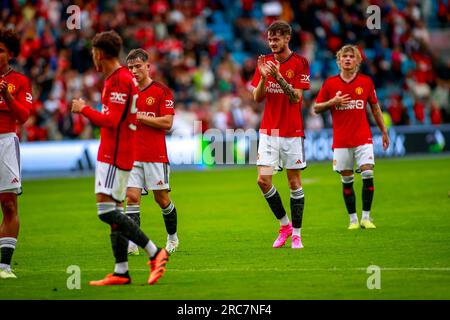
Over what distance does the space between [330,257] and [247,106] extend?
22.0m

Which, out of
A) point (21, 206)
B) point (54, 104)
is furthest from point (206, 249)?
point (54, 104)

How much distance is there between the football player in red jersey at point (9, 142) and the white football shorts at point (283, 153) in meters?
3.41

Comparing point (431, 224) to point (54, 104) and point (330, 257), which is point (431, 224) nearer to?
point (330, 257)

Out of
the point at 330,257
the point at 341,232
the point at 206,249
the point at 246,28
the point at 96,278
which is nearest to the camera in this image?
the point at 96,278

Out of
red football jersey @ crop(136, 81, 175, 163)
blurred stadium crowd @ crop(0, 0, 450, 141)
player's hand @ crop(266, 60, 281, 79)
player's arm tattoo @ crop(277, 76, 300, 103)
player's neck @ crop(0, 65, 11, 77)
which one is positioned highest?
blurred stadium crowd @ crop(0, 0, 450, 141)

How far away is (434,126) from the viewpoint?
33688 mm

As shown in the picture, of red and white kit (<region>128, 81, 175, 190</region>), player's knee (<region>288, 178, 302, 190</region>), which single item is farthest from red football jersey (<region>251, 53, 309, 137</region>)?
red and white kit (<region>128, 81, 175, 190</region>)

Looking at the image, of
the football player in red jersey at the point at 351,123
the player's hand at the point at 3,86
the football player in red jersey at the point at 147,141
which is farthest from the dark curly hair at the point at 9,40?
the football player in red jersey at the point at 351,123

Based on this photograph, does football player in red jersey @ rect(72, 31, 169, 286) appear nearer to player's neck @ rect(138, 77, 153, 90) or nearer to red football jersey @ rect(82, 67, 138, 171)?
red football jersey @ rect(82, 67, 138, 171)

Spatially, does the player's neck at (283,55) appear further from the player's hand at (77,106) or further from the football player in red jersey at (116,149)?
the player's hand at (77,106)

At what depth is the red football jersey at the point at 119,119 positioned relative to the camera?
32.7 ft

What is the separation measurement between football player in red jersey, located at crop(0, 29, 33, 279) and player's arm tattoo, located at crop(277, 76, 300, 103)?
3110 mm

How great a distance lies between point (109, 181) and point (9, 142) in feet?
5.28

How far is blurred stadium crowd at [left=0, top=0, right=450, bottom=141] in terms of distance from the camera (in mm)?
31203
